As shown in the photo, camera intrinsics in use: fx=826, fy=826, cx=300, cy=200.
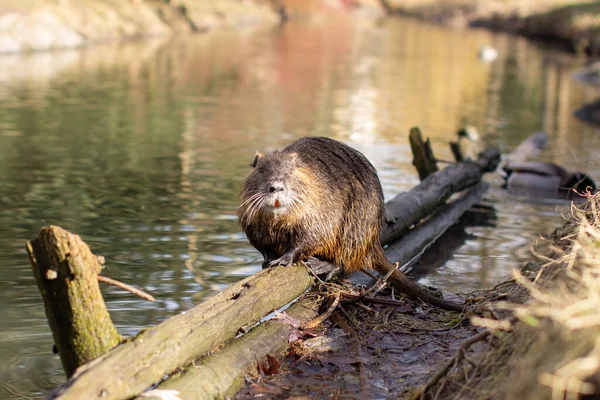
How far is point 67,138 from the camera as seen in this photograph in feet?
40.3

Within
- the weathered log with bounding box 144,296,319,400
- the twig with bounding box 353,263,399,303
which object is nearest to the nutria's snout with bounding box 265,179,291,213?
the weathered log with bounding box 144,296,319,400

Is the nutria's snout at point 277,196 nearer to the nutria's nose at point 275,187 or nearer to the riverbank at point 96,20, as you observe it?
the nutria's nose at point 275,187

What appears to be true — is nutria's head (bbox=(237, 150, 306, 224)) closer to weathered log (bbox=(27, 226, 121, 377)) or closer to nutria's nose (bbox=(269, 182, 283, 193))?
nutria's nose (bbox=(269, 182, 283, 193))

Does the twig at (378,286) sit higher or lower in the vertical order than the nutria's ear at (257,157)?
lower

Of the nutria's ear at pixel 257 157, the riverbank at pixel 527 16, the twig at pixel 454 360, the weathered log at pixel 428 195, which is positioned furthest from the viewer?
the riverbank at pixel 527 16

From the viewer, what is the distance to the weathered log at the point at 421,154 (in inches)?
353

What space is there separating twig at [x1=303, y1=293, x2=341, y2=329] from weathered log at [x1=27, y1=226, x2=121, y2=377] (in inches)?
60.1

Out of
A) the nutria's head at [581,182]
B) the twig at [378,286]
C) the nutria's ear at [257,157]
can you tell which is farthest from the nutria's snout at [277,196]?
the nutria's head at [581,182]

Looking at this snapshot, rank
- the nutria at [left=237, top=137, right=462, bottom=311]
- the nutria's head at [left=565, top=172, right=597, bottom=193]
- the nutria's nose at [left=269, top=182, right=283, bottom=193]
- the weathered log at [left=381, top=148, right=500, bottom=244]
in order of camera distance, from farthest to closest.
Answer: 1. the nutria's head at [left=565, top=172, right=597, bottom=193]
2. the weathered log at [left=381, top=148, right=500, bottom=244]
3. the nutria at [left=237, top=137, right=462, bottom=311]
4. the nutria's nose at [left=269, top=182, right=283, bottom=193]

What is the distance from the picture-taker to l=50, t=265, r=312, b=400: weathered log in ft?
11.2

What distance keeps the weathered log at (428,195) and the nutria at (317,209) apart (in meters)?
1.20

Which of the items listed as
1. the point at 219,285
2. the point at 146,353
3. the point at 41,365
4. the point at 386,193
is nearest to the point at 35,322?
the point at 41,365

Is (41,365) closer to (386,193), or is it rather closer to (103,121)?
(386,193)

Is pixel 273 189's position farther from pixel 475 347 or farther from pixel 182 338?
pixel 475 347
